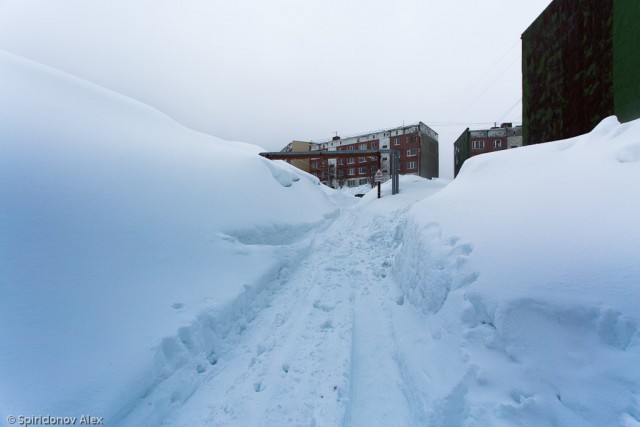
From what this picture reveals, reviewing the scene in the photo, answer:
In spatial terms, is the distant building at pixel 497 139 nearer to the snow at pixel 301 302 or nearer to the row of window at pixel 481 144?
the row of window at pixel 481 144

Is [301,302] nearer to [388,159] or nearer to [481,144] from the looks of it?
[388,159]

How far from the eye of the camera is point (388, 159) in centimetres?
3834

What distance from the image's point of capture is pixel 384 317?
12.4 feet

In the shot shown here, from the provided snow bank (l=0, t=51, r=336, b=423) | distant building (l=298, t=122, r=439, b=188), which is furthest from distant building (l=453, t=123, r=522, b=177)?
snow bank (l=0, t=51, r=336, b=423)

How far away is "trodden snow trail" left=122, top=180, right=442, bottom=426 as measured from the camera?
7.63 ft

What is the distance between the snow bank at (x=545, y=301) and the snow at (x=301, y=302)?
14 millimetres

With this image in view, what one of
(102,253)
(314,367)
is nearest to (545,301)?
(314,367)

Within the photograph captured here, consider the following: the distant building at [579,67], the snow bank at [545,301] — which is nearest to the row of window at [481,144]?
the distant building at [579,67]

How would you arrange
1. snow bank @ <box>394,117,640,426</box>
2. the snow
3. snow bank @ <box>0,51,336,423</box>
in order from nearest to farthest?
snow bank @ <box>394,117,640,426</box> → the snow → snow bank @ <box>0,51,336,423</box>

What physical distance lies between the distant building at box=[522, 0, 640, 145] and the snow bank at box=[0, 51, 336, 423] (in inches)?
345

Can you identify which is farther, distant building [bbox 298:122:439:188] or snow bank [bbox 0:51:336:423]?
distant building [bbox 298:122:439:188]

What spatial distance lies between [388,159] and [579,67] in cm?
3126

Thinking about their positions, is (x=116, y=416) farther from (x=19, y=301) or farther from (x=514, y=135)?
(x=514, y=135)

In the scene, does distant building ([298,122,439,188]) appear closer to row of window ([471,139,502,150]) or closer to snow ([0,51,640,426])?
row of window ([471,139,502,150])
